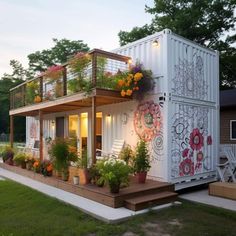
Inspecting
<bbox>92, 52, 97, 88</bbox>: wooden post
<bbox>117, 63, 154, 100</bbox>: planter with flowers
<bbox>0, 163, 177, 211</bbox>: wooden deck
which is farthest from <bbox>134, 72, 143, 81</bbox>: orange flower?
<bbox>0, 163, 177, 211</bbox>: wooden deck

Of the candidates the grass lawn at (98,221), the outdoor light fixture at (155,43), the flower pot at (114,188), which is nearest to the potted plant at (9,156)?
the grass lawn at (98,221)

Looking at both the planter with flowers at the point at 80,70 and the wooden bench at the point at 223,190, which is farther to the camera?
the planter with flowers at the point at 80,70

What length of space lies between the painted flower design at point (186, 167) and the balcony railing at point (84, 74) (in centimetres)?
258

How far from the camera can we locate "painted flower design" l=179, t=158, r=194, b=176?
7297 millimetres

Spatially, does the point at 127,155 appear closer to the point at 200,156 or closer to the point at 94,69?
the point at 200,156

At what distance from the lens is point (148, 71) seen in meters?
7.34

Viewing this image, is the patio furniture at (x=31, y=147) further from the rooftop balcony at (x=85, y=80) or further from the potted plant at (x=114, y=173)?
the potted plant at (x=114, y=173)

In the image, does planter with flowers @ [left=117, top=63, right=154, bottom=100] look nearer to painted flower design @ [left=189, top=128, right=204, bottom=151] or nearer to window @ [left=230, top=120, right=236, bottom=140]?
painted flower design @ [left=189, top=128, right=204, bottom=151]

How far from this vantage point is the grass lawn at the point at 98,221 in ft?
15.0

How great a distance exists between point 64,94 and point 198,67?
384 centimetres

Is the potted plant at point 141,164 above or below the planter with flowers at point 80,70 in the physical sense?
below

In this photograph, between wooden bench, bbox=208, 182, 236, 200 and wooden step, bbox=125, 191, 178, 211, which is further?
wooden bench, bbox=208, 182, 236, 200

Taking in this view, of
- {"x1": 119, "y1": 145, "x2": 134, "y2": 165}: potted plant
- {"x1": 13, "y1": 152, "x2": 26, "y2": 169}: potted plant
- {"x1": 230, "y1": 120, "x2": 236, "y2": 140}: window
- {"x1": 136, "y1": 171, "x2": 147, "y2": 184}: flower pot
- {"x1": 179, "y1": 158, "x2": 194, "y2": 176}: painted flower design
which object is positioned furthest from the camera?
{"x1": 230, "y1": 120, "x2": 236, "y2": 140}: window

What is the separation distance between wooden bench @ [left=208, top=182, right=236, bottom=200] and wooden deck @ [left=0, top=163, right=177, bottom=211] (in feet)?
3.42
